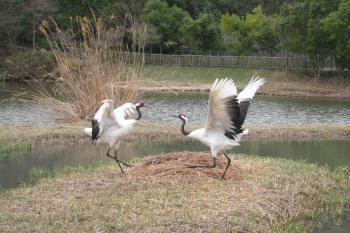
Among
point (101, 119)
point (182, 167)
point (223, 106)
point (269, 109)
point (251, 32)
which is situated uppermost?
point (251, 32)

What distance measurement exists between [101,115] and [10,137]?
686cm

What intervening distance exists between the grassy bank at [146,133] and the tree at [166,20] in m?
29.2

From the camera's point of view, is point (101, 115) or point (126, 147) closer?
point (101, 115)

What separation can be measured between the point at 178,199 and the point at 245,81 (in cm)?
3150

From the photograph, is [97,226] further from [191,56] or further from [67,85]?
[191,56]

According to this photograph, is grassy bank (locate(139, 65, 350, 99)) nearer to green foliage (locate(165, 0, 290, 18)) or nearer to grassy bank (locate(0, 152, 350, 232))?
green foliage (locate(165, 0, 290, 18))

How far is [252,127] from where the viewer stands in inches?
756

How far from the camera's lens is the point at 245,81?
39906mm

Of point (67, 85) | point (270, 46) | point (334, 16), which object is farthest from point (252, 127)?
point (270, 46)

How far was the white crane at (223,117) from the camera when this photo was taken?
931 centimetres

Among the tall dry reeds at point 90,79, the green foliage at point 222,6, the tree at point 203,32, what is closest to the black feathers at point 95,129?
the tall dry reeds at point 90,79

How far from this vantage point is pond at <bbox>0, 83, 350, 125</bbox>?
75.2ft

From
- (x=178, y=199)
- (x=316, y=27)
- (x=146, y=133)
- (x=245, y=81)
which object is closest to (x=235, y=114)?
(x=178, y=199)

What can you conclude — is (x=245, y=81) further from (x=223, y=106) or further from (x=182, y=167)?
(x=223, y=106)
